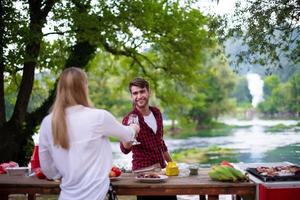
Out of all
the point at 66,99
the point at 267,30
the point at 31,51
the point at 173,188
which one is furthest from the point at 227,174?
the point at 31,51

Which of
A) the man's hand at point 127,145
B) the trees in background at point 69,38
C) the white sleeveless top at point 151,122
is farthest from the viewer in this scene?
the trees in background at point 69,38

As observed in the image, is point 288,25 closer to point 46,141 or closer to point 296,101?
point 46,141

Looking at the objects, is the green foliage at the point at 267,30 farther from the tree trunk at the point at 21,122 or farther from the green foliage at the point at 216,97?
the green foliage at the point at 216,97

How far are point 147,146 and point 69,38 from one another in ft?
24.9

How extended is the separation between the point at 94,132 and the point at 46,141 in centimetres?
32

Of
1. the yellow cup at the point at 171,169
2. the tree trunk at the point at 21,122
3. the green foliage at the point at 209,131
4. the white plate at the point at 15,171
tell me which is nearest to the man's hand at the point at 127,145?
the yellow cup at the point at 171,169

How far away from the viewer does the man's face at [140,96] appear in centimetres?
356

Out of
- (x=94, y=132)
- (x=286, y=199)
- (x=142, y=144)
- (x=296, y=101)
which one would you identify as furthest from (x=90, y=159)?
(x=296, y=101)

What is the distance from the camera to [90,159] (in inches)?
109

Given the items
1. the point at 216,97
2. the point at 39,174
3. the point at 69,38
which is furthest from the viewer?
the point at 216,97

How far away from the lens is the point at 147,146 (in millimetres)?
3648

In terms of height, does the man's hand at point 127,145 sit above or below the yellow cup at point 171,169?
above

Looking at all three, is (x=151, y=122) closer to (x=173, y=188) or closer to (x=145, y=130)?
(x=145, y=130)

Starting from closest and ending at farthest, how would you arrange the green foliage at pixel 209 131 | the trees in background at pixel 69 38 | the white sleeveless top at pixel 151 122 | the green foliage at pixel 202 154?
the white sleeveless top at pixel 151 122
the trees in background at pixel 69 38
the green foliage at pixel 202 154
the green foliage at pixel 209 131
